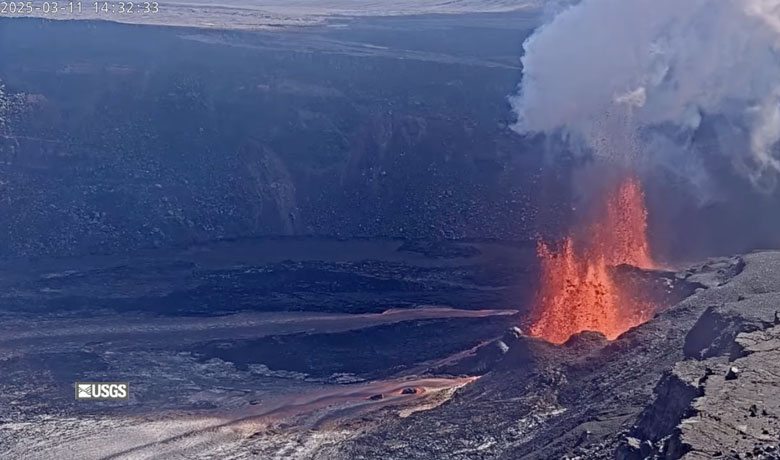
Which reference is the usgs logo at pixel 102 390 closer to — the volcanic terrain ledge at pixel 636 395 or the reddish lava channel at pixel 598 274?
the volcanic terrain ledge at pixel 636 395

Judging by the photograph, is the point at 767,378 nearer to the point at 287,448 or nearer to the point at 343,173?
the point at 287,448

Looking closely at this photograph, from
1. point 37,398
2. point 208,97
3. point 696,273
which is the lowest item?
point 37,398

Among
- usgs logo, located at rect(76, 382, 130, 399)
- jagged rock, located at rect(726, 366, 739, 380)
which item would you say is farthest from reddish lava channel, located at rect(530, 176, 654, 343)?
jagged rock, located at rect(726, 366, 739, 380)

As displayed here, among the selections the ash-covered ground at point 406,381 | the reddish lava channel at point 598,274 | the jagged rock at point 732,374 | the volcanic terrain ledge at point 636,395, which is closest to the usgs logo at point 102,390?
the ash-covered ground at point 406,381

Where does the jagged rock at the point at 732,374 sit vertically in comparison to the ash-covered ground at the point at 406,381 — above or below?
above

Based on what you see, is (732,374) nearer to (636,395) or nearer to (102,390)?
(636,395)

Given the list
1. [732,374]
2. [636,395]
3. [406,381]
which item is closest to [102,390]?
[406,381]

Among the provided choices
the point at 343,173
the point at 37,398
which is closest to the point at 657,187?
the point at 343,173
